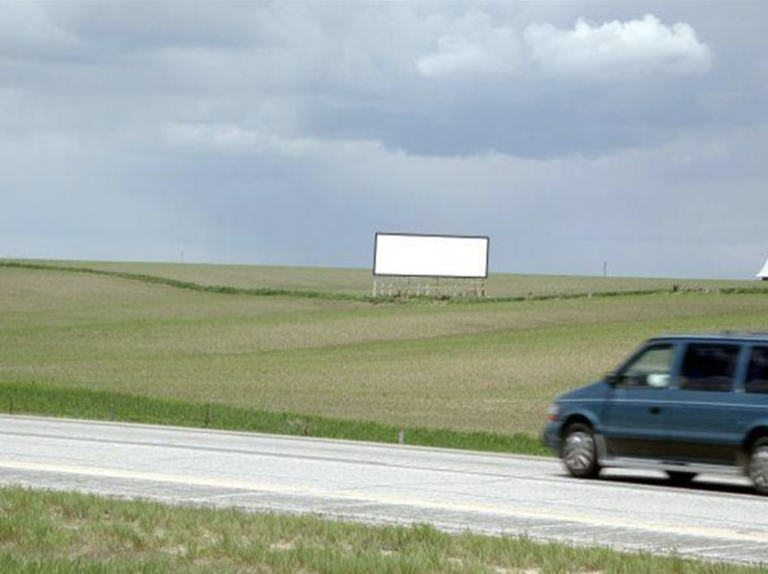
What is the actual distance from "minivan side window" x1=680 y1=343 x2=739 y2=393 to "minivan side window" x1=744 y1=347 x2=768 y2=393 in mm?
220

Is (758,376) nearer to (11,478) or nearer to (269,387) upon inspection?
(11,478)

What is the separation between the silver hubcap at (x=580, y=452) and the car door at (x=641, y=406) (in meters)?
0.22

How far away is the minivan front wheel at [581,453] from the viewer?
21.4m

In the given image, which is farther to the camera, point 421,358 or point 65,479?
point 421,358

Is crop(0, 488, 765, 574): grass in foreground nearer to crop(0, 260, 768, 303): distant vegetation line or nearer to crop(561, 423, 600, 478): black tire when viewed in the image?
crop(561, 423, 600, 478): black tire

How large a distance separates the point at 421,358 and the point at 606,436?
41.7 meters

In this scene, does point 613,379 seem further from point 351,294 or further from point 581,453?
point 351,294

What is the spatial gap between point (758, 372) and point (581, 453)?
2.53 meters

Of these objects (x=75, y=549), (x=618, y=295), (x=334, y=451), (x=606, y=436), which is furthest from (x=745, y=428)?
(x=618, y=295)

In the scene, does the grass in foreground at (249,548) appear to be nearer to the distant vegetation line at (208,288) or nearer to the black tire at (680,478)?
the black tire at (680,478)

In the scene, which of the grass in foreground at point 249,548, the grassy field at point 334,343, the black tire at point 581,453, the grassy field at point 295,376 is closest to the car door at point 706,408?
the black tire at point 581,453

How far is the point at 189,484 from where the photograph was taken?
1902 centimetres

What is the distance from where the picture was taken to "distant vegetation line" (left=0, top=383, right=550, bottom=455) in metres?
31.4

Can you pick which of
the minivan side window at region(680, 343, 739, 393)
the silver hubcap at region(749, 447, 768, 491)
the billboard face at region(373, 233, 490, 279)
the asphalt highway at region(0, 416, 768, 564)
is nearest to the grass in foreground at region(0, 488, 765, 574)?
the asphalt highway at region(0, 416, 768, 564)
